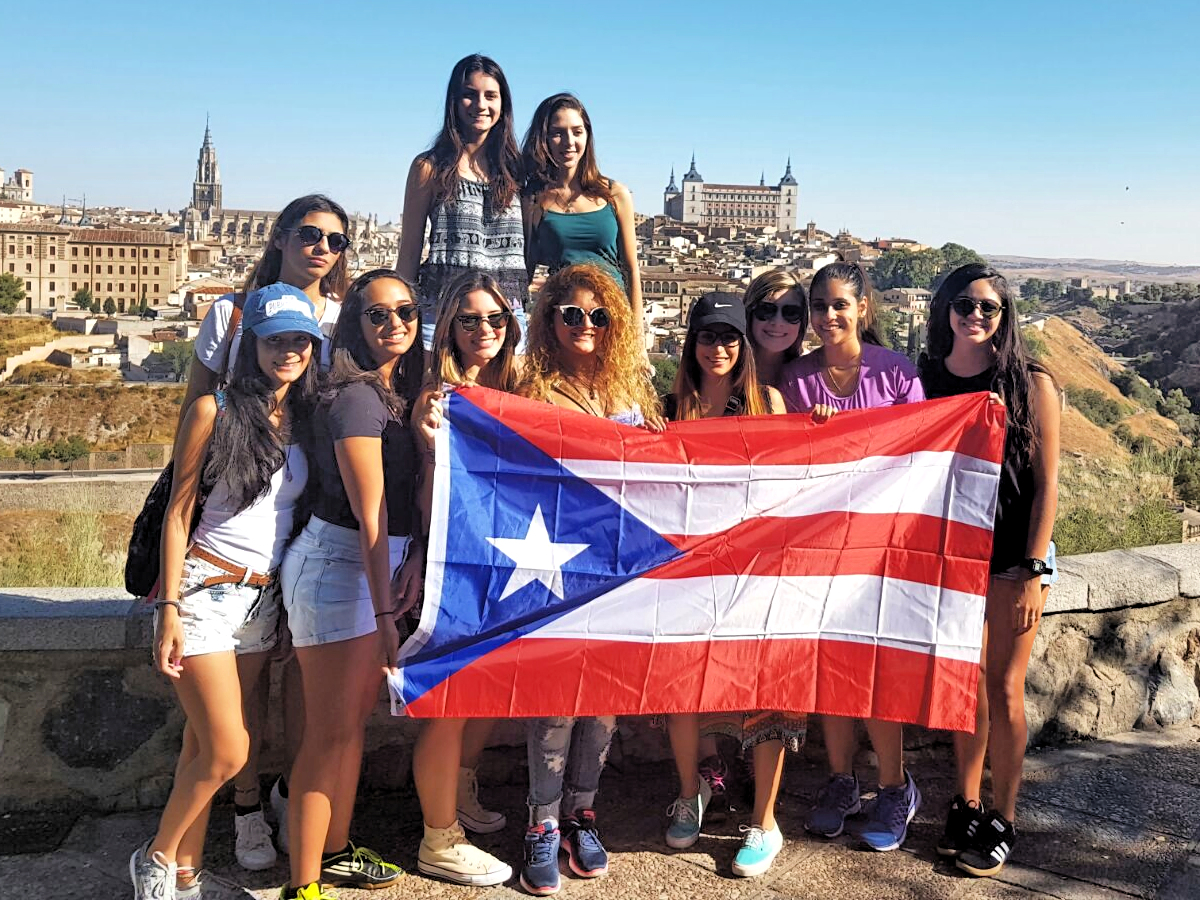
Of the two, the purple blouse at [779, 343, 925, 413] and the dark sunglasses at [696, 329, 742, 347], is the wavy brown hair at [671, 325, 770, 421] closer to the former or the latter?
the dark sunglasses at [696, 329, 742, 347]

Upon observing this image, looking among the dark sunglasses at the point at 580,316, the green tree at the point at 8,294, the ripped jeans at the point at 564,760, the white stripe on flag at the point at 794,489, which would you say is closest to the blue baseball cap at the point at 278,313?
the dark sunglasses at the point at 580,316

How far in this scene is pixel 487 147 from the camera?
4.19m

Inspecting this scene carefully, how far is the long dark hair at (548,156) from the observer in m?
4.16

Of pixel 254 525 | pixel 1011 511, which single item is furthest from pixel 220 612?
pixel 1011 511

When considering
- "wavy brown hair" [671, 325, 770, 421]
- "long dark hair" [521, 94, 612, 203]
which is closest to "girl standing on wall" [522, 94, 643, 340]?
"long dark hair" [521, 94, 612, 203]

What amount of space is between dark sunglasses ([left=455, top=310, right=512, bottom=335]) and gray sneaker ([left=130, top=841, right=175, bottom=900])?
163cm

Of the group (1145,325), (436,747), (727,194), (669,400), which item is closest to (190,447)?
(436,747)

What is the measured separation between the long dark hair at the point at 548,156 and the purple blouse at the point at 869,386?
3.64ft

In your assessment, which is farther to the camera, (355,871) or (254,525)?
(355,871)

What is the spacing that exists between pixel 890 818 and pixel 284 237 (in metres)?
2.56

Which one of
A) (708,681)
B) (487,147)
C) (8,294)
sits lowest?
(8,294)

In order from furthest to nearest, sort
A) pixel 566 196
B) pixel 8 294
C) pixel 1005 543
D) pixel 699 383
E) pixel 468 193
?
pixel 8 294, pixel 566 196, pixel 468 193, pixel 699 383, pixel 1005 543

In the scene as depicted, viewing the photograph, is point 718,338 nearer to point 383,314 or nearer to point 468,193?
point 383,314

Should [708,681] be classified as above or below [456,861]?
above
